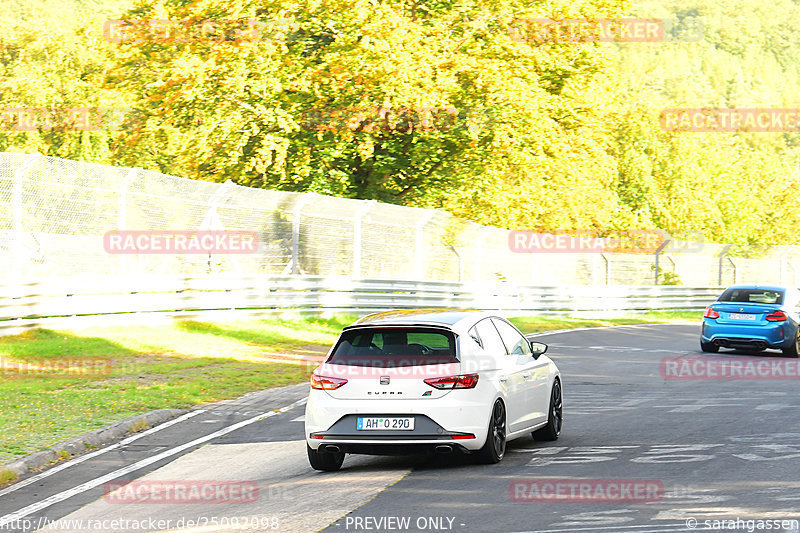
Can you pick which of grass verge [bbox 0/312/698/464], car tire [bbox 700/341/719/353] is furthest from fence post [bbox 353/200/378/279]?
car tire [bbox 700/341/719/353]

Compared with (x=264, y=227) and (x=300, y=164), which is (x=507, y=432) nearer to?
(x=264, y=227)

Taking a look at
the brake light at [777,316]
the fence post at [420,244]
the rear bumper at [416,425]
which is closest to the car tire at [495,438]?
the rear bumper at [416,425]

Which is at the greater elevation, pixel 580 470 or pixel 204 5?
pixel 204 5

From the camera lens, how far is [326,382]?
932 centimetres

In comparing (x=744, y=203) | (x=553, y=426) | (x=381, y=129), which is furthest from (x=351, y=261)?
(x=744, y=203)

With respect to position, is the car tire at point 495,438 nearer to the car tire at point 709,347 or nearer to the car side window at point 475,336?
the car side window at point 475,336

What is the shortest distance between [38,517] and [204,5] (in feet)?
80.0

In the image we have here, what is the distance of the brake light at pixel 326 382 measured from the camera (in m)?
9.25

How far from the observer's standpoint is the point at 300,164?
3142 cm

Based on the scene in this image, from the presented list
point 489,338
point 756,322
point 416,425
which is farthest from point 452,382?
point 756,322

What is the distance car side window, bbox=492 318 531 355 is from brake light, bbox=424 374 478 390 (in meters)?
1.32

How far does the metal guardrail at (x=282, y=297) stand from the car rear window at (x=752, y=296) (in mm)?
8164

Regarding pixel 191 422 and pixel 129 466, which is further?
pixel 191 422

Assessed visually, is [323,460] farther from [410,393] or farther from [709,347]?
[709,347]
